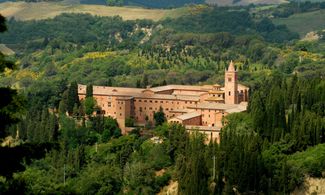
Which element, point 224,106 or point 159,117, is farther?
point 159,117

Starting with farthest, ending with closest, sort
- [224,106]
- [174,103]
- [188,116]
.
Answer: [174,103]
[224,106]
[188,116]

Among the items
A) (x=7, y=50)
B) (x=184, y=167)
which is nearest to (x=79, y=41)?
(x=7, y=50)

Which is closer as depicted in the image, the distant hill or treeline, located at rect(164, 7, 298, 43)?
the distant hill

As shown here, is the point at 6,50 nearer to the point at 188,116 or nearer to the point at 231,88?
the point at 231,88

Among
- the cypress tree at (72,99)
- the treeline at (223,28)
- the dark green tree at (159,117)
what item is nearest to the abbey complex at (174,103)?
the dark green tree at (159,117)

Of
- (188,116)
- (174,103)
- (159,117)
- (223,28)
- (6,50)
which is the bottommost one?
(159,117)

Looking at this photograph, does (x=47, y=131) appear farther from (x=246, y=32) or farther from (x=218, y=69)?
(x=246, y=32)

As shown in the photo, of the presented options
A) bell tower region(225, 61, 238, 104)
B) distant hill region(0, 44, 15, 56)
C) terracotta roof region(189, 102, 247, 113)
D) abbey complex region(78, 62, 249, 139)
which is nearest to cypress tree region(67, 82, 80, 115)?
abbey complex region(78, 62, 249, 139)

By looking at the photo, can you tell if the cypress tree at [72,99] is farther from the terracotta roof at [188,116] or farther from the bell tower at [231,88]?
the bell tower at [231,88]

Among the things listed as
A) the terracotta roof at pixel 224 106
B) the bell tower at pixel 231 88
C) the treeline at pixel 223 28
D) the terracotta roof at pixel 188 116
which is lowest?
the terracotta roof at pixel 188 116

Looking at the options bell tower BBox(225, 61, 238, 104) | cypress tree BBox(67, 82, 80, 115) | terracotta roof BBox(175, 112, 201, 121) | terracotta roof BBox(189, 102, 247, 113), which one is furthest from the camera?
cypress tree BBox(67, 82, 80, 115)

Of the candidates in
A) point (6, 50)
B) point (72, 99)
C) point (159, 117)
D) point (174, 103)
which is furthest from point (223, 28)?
point (159, 117)

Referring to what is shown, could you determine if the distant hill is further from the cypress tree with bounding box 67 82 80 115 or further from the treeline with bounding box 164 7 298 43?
the cypress tree with bounding box 67 82 80 115

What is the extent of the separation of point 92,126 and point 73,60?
73.7 meters
